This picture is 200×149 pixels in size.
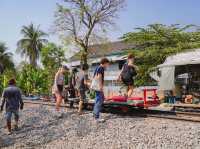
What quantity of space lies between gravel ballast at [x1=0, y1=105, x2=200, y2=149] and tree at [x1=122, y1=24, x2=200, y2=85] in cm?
1528

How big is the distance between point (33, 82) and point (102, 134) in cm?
2593

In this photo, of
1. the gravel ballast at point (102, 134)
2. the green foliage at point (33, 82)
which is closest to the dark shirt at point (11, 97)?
the gravel ballast at point (102, 134)

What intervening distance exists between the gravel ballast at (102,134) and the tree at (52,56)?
3778 centimetres

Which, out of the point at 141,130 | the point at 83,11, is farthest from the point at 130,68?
the point at 83,11

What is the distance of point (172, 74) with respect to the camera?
72.5ft

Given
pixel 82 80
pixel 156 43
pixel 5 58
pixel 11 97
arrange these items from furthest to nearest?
pixel 5 58 → pixel 156 43 → pixel 82 80 → pixel 11 97

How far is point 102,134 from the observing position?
10.1 meters

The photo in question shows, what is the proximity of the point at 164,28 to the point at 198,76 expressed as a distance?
30.4 feet

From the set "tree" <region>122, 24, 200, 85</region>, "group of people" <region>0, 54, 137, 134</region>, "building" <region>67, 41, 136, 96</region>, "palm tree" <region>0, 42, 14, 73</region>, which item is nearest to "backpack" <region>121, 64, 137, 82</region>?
"group of people" <region>0, 54, 137, 134</region>

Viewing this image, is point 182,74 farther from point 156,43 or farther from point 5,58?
point 5,58

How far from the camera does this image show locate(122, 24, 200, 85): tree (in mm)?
27672

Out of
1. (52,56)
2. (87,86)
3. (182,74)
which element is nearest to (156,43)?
(182,74)

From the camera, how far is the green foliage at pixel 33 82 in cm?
3500

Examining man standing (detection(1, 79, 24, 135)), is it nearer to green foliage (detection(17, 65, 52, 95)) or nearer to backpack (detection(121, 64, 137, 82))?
backpack (detection(121, 64, 137, 82))
